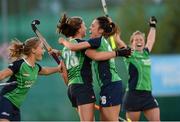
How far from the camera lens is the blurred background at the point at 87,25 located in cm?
1714

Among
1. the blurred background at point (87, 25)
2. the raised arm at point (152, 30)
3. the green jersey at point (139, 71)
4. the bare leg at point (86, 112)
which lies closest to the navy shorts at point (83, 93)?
the bare leg at point (86, 112)

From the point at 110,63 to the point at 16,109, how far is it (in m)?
1.35

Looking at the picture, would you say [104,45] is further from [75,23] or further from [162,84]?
[162,84]

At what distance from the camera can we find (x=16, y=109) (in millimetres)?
9461

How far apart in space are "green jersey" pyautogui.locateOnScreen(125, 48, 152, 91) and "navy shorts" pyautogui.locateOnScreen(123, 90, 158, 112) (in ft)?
0.27

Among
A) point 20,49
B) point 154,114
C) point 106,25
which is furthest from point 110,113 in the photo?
point 154,114

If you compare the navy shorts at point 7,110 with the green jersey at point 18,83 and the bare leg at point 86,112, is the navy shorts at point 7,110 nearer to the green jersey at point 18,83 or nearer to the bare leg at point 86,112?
the green jersey at point 18,83

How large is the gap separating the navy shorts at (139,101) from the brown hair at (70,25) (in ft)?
6.93

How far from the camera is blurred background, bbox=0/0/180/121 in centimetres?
1714

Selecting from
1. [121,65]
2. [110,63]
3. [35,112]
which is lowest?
[35,112]

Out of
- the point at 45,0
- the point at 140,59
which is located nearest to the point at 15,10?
the point at 45,0

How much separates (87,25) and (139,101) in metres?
9.03

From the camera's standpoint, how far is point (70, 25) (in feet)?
30.9

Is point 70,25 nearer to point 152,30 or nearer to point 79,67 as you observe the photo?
point 79,67
